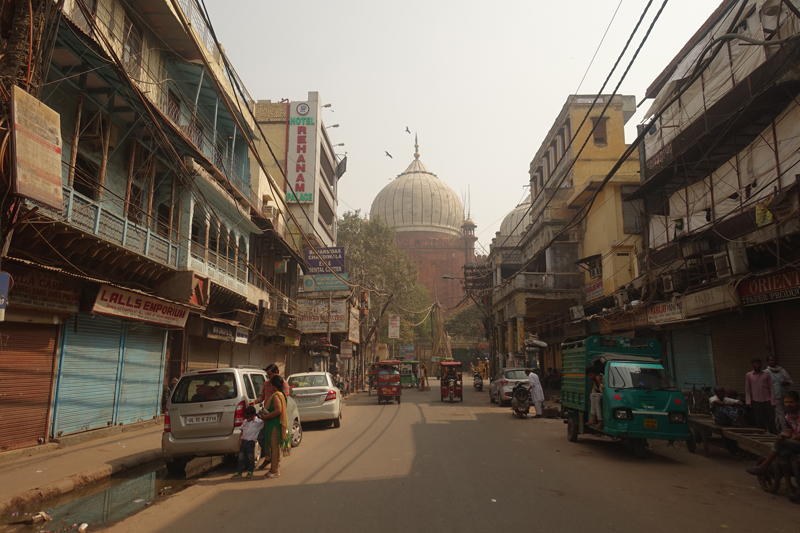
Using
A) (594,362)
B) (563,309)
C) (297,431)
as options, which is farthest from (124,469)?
(563,309)

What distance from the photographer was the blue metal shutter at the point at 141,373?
547 inches

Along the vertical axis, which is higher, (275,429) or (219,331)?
(219,331)

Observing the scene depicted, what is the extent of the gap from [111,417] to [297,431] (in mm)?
5316

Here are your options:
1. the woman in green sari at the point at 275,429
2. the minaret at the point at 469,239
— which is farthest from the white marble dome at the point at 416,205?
the woman in green sari at the point at 275,429

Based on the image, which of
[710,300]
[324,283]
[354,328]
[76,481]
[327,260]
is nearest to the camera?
[76,481]

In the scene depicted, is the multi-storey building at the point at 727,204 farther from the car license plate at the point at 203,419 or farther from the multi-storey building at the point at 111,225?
the multi-storey building at the point at 111,225

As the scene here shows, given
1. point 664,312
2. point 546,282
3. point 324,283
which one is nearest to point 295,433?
point 664,312

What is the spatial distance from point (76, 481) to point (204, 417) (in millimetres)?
1964

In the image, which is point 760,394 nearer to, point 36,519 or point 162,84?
point 36,519

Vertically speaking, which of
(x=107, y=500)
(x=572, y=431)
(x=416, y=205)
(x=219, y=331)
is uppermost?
(x=416, y=205)

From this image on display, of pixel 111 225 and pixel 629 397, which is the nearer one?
pixel 629 397

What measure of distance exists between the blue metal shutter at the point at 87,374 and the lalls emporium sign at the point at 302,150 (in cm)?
2377

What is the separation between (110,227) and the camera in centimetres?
1226

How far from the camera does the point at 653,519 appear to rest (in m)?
5.69
